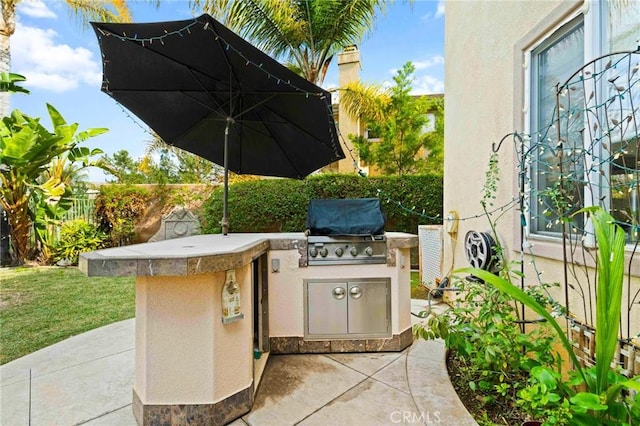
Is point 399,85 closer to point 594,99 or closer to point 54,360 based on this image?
point 594,99

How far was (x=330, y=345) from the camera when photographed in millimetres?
2871

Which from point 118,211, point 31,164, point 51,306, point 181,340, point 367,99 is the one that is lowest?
point 51,306

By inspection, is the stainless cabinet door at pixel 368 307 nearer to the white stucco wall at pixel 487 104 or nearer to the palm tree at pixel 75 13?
the white stucco wall at pixel 487 104

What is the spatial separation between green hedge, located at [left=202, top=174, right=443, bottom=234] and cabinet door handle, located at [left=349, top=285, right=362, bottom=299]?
174 inches

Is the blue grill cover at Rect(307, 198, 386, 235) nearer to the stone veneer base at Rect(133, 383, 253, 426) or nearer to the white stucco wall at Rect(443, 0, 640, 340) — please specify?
the white stucco wall at Rect(443, 0, 640, 340)

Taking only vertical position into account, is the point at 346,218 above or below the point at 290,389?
above

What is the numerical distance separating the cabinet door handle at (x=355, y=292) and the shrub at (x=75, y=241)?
26.4 feet

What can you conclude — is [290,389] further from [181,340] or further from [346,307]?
[181,340]

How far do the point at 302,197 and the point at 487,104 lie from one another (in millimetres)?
4664

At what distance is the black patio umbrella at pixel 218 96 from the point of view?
2256mm

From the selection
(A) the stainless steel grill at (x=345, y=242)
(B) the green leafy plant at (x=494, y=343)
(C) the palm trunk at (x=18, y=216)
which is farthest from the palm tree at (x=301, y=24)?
(B) the green leafy plant at (x=494, y=343)

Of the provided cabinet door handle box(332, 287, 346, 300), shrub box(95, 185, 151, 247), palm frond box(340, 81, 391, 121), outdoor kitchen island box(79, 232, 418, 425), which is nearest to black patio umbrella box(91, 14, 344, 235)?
outdoor kitchen island box(79, 232, 418, 425)

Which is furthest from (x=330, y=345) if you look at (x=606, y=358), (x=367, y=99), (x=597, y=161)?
(x=367, y=99)

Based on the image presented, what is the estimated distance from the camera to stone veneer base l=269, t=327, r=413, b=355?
286cm
